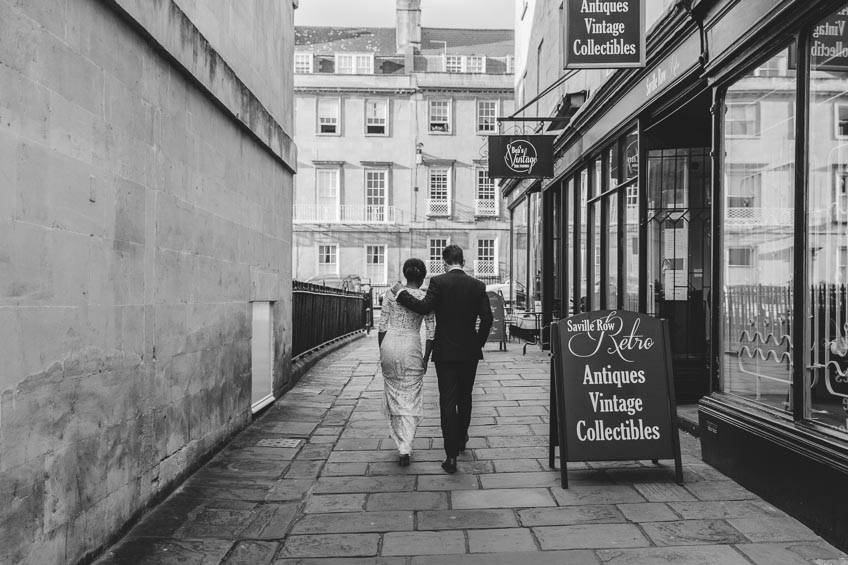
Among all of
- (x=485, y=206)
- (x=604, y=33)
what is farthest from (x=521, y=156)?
(x=485, y=206)

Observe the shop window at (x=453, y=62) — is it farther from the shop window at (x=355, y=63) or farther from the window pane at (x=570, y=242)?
the window pane at (x=570, y=242)

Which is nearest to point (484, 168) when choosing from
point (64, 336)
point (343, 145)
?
point (343, 145)

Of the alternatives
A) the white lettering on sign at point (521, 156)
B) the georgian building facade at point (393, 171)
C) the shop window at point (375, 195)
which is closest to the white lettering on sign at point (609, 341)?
the white lettering on sign at point (521, 156)

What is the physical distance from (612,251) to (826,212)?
17.3 feet

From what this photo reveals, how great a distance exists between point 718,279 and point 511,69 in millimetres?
40981

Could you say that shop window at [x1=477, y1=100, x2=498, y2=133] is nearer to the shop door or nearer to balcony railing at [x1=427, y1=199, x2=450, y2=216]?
balcony railing at [x1=427, y1=199, x2=450, y2=216]

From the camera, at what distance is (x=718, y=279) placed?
6008 millimetres

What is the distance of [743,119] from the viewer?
234 inches

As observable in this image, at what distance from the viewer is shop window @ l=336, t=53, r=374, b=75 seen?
4431cm

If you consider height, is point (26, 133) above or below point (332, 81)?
below

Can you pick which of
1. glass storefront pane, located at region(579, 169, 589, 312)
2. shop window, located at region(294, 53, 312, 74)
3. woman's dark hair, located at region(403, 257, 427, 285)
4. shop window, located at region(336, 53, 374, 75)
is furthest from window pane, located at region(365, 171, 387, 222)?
woman's dark hair, located at region(403, 257, 427, 285)

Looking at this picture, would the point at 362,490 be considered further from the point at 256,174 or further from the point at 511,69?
the point at 511,69

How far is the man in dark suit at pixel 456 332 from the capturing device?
6.19m

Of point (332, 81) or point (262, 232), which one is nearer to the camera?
point (262, 232)
